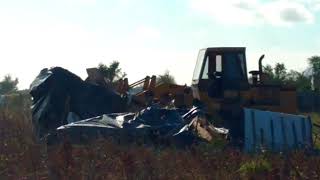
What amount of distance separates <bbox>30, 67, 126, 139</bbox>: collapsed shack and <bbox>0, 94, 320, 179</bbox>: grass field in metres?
6.63

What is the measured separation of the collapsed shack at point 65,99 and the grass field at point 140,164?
6633 mm

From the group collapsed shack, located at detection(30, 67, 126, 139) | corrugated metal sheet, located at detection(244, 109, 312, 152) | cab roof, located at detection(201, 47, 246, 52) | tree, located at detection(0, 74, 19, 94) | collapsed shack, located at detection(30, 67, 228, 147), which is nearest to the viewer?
collapsed shack, located at detection(30, 67, 228, 147)

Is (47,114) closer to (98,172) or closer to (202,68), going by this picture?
(202,68)

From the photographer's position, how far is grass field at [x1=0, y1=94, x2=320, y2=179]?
794 centimetres

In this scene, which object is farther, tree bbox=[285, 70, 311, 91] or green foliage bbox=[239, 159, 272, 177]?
tree bbox=[285, 70, 311, 91]

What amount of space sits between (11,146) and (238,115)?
24.4 feet

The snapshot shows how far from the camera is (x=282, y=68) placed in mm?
59562

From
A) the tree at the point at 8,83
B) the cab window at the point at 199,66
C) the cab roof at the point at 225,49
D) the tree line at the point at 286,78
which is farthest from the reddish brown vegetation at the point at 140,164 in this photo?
the tree at the point at 8,83

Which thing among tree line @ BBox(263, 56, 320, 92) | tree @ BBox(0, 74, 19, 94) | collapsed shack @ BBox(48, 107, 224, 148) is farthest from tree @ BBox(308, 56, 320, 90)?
collapsed shack @ BBox(48, 107, 224, 148)

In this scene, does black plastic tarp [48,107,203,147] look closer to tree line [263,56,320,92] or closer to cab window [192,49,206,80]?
cab window [192,49,206,80]

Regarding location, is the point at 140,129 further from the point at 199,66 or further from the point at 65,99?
the point at 199,66

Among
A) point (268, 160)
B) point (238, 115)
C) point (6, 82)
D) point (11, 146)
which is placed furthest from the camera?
point (6, 82)

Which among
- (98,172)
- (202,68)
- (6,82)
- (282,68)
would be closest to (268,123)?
(202,68)

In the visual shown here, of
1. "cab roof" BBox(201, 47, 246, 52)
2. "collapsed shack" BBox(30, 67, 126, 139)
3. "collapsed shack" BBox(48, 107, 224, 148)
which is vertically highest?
"cab roof" BBox(201, 47, 246, 52)
